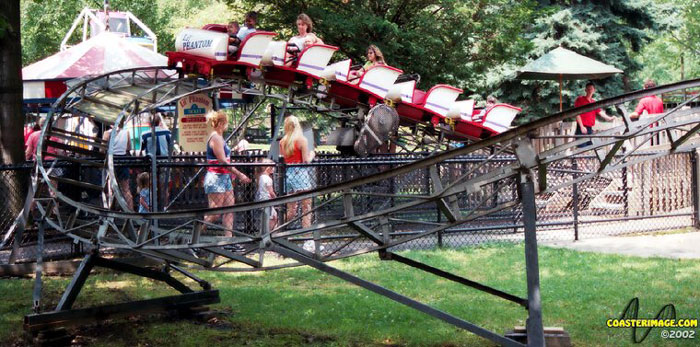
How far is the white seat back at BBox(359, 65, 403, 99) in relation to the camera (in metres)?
14.4

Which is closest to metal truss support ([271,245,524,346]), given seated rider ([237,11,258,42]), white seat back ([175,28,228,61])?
white seat back ([175,28,228,61])

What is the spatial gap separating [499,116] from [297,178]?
484cm

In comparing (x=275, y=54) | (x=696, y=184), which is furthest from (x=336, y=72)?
(x=696, y=184)

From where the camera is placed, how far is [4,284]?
10039 mm

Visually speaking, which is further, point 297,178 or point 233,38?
point 233,38

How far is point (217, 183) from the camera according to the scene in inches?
451

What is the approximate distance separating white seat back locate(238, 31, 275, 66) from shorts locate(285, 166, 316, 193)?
3113mm

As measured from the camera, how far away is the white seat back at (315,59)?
14.1 meters

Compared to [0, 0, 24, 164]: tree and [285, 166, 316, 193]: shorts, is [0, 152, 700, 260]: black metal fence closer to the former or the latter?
[285, 166, 316, 193]: shorts

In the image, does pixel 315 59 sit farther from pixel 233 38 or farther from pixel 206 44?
pixel 206 44

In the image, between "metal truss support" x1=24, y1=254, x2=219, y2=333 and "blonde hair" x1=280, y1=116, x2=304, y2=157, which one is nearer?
"metal truss support" x1=24, y1=254, x2=219, y2=333

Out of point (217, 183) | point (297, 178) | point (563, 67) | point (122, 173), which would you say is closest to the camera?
point (217, 183)

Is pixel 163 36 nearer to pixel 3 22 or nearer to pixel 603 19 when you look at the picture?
pixel 603 19

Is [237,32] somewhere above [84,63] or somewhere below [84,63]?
above
